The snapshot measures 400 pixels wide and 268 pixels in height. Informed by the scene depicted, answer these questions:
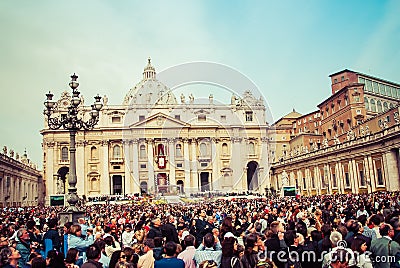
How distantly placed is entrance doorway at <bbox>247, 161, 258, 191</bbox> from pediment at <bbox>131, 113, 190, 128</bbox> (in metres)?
14.3

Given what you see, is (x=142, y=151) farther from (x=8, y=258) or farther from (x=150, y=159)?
(x=8, y=258)

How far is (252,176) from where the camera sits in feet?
250

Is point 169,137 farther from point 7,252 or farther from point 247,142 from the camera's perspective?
point 7,252

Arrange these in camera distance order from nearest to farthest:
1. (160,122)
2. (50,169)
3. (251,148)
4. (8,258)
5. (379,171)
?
1. (8,258)
2. (379,171)
3. (50,169)
4. (160,122)
5. (251,148)

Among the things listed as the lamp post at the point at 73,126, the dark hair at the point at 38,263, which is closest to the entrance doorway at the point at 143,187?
the lamp post at the point at 73,126

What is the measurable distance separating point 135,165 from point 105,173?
5203 millimetres

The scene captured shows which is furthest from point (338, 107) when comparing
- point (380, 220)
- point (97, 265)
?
point (97, 265)

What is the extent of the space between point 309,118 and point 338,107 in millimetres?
14592

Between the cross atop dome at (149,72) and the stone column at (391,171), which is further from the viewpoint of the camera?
the cross atop dome at (149,72)

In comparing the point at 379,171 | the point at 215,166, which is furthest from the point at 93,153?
the point at 379,171

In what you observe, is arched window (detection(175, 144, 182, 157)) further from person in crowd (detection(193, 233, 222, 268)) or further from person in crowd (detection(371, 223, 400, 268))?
person in crowd (detection(371, 223, 400, 268))

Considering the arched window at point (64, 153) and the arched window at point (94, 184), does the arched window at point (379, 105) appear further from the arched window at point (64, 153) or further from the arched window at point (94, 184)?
the arched window at point (64, 153)

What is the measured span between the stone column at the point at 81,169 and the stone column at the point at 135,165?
8.14 metres

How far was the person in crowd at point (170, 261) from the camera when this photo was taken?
570 centimetres
